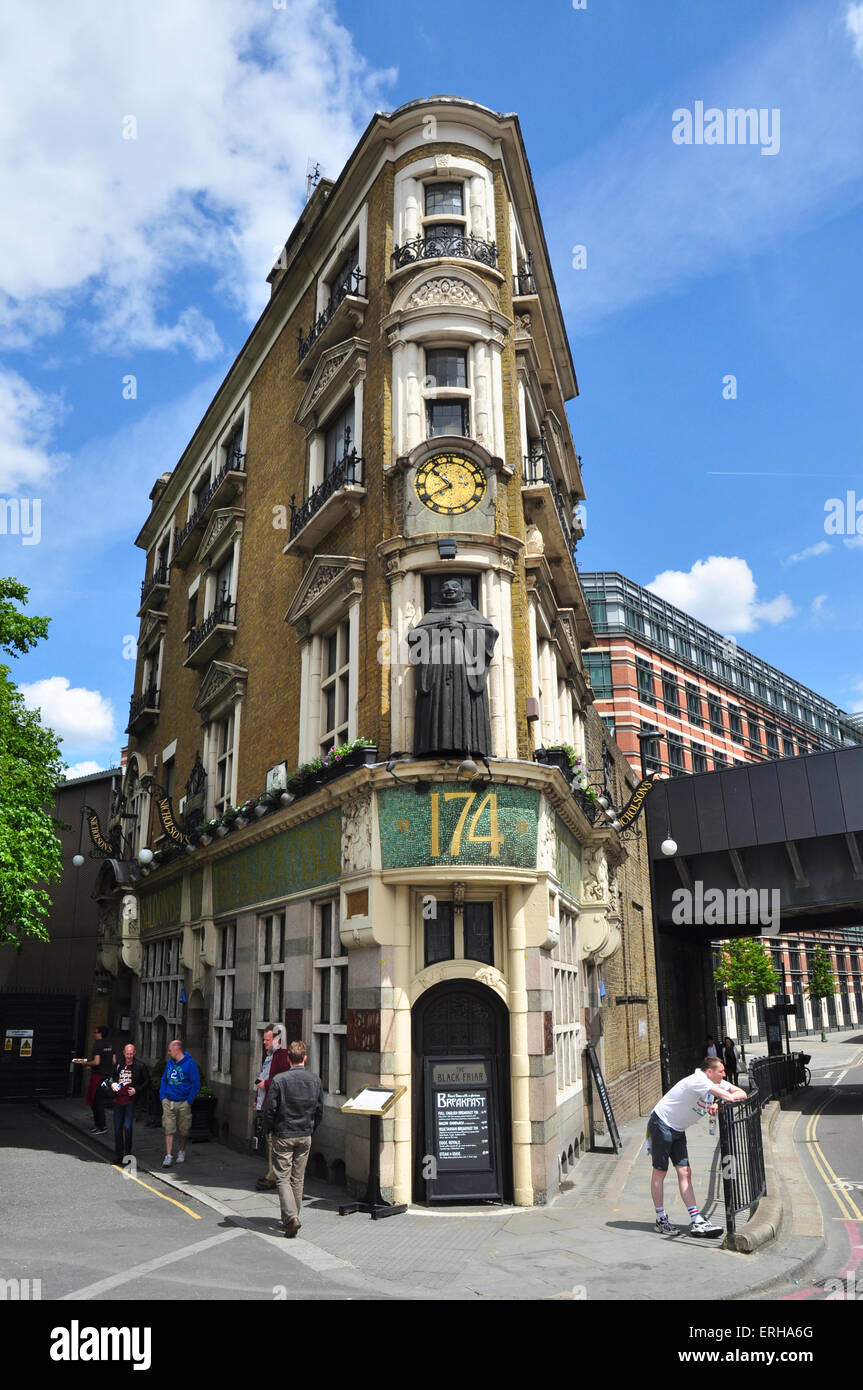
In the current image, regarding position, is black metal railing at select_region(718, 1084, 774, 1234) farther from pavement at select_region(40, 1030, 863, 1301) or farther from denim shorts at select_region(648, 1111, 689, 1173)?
denim shorts at select_region(648, 1111, 689, 1173)

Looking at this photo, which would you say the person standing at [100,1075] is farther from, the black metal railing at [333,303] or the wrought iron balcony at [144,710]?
the black metal railing at [333,303]

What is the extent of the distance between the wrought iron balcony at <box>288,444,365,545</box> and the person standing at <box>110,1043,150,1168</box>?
9.61 m

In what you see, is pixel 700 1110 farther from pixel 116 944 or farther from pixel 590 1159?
pixel 116 944

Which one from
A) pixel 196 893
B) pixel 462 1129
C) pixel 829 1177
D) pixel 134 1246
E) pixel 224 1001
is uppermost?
pixel 196 893

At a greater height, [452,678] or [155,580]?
[155,580]

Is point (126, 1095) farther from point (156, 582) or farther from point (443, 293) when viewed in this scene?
point (156, 582)

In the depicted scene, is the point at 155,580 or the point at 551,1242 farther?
the point at 155,580

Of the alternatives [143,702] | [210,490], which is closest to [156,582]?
[143,702]

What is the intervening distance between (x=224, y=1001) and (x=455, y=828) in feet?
29.8

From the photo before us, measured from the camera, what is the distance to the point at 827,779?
25.8 meters

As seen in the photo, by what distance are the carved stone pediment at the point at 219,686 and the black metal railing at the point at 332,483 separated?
3.80 meters

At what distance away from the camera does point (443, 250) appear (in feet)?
52.9

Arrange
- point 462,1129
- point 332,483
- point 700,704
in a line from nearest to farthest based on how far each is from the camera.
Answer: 1. point 462,1129
2. point 332,483
3. point 700,704
